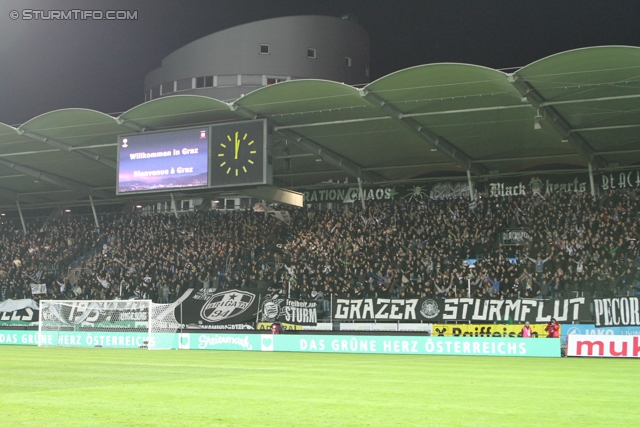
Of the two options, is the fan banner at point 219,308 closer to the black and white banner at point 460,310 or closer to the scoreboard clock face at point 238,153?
the black and white banner at point 460,310

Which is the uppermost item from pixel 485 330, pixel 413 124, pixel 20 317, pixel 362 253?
pixel 413 124

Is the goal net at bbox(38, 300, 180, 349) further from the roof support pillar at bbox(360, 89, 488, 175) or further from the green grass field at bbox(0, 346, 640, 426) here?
the roof support pillar at bbox(360, 89, 488, 175)

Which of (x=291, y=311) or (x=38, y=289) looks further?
(x=38, y=289)

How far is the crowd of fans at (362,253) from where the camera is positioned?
94.4 feet

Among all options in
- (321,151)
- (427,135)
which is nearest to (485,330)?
(427,135)

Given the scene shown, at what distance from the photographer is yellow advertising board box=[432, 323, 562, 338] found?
86.5 ft

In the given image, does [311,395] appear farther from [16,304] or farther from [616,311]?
[16,304]

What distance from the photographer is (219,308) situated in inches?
1267

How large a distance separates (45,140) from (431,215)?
17.5 meters

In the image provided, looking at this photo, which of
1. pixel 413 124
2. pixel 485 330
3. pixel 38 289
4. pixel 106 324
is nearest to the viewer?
pixel 485 330

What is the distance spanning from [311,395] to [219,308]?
21499mm

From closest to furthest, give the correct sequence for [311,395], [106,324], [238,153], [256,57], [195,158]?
[311,395], [238,153], [195,158], [106,324], [256,57]

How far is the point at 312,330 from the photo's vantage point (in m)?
29.9

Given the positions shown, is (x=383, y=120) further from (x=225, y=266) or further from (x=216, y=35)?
(x=216, y=35)
